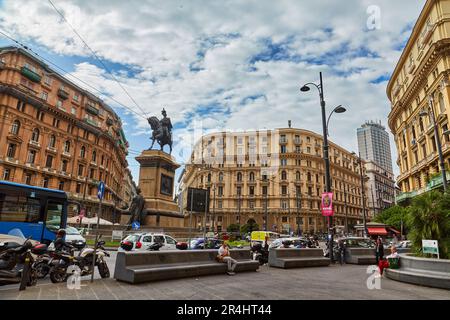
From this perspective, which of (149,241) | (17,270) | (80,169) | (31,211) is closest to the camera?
(17,270)

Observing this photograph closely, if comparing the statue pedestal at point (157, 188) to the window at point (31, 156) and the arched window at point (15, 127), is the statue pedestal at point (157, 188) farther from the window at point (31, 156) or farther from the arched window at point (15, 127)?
the arched window at point (15, 127)

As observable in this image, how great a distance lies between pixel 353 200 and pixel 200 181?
44368 millimetres

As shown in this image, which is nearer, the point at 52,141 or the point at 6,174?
the point at 6,174

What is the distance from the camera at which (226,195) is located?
69.5 m

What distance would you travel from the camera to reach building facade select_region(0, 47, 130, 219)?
3900 cm

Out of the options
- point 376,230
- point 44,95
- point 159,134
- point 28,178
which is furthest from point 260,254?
point 44,95

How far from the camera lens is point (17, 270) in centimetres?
721

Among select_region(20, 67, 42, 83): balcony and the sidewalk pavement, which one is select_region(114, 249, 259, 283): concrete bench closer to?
the sidewalk pavement

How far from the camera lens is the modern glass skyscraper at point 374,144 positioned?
545 feet

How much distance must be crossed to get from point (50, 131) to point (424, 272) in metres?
49.9

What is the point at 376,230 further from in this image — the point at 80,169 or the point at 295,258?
the point at 80,169
